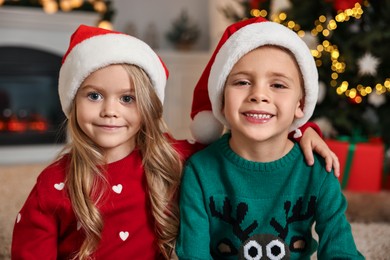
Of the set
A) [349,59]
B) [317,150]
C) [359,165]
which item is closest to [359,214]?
[359,165]

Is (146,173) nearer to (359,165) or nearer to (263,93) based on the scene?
(263,93)

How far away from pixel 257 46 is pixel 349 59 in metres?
1.49

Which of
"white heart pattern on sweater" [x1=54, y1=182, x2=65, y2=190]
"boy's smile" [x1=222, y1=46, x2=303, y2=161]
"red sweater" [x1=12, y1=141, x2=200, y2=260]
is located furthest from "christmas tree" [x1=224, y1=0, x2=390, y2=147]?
"white heart pattern on sweater" [x1=54, y1=182, x2=65, y2=190]

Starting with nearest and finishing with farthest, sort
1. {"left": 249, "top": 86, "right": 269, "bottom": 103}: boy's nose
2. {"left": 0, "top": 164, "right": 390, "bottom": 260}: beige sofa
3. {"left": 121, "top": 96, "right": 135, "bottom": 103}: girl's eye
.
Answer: {"left": 249, "top": 86, "right": 269, "bottom": 103}: boy's nose < {"left": 121, "top": 96, "right": 135, "bottom": 103}: girl's eye < {"left": 0, "top": 164, "right": 390, "bottom": 260}: beige sofa

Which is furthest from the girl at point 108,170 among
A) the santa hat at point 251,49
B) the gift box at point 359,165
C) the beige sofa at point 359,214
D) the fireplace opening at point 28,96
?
the fireplace opening at point 28,96

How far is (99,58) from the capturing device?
1.08m

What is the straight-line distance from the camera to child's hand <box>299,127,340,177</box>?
1112 millimetres

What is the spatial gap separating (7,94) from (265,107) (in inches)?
125

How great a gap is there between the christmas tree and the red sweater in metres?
1.56

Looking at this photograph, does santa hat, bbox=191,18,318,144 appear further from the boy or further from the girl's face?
the girl's face

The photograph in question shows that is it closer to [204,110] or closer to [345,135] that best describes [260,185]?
[204,110]

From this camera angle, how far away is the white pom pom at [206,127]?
1227 millimetres

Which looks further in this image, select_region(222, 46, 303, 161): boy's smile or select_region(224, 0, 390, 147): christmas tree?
select_region(224, 0, 390, 147): christmas tree

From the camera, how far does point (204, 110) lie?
1.26 meters
